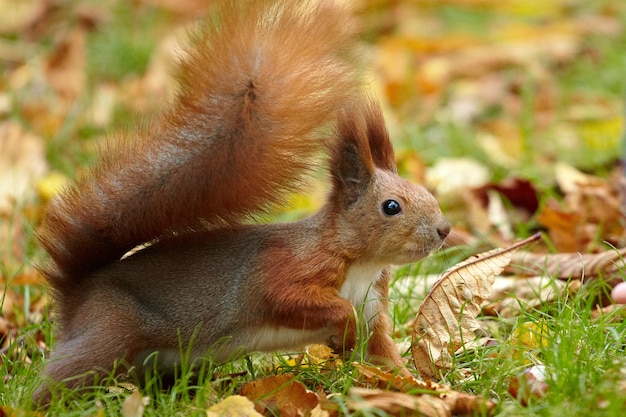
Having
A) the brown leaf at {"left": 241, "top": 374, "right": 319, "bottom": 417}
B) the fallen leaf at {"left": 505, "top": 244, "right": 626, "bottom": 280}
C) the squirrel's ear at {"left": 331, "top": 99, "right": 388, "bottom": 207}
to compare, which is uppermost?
the squirrel's ear at {"left": 331, "top": 99, "right": 388, "bottom": 207}

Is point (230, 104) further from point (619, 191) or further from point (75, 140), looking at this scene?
point (75, 140)

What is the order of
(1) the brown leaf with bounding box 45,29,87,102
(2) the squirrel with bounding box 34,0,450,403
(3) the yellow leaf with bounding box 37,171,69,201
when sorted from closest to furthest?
(2) the squirrel with bounding box 34,0,450,403
(3) the yellow leaf with bounding box 37,171,69,201
(1) the brown leaf with bounding box 45,29,87,102

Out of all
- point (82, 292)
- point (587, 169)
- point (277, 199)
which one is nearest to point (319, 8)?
point (277, 199)

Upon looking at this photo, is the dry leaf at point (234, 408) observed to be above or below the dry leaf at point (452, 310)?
below

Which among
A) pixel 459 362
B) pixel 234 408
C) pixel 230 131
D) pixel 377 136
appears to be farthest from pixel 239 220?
pixel 459 362

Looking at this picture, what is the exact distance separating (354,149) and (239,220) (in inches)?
11.5

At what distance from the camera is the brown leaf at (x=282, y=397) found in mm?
1916

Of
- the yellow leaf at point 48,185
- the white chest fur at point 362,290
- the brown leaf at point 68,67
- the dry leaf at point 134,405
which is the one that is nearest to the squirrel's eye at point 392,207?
the white chest fur at point 362,290

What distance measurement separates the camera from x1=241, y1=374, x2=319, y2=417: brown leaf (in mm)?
1916

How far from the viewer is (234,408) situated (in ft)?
6.05

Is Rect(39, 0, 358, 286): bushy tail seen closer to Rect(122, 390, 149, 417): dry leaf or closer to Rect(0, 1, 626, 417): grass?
Rect(0, 1, 626, 417): grass

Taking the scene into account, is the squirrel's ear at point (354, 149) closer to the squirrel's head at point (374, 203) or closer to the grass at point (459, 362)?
the squirrel's head at point (374, 203)

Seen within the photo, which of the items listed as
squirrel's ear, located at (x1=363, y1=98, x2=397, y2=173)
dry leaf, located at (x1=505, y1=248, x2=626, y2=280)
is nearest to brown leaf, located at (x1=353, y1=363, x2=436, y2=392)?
squirrel's ear, located at (x1=363, y1=98, x2=397, y2=173)

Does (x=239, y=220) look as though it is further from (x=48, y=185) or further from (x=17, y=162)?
(x=17, y=162)
